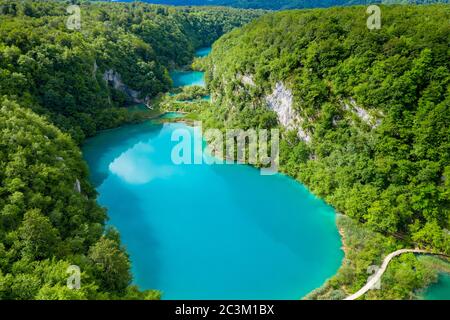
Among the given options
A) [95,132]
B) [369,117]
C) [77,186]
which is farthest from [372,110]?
[95,132]

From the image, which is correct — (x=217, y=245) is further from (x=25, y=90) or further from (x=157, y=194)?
(x=25, y=90)

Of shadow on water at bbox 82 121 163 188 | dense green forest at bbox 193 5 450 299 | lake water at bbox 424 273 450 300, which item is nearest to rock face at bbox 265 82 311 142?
dense green forest at bbox 193 5 450 299

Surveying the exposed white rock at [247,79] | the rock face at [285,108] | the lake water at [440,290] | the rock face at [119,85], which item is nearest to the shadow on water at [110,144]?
the rock face at [119,85]

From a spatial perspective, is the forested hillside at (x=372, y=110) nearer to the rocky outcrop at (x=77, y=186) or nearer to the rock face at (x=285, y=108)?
the rock face at (x=285, y=108)

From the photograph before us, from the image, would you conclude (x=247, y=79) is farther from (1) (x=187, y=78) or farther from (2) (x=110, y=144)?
(1) (x=187, y=78)

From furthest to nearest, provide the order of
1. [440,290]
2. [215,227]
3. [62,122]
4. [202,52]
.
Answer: [202,52] → [62,122] → [215,227] → [440,290]

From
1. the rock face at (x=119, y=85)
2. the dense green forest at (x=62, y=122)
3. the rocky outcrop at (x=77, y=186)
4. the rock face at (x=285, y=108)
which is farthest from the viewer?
the rock face at (x=119, y=85)

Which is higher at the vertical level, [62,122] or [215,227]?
[62,122]
